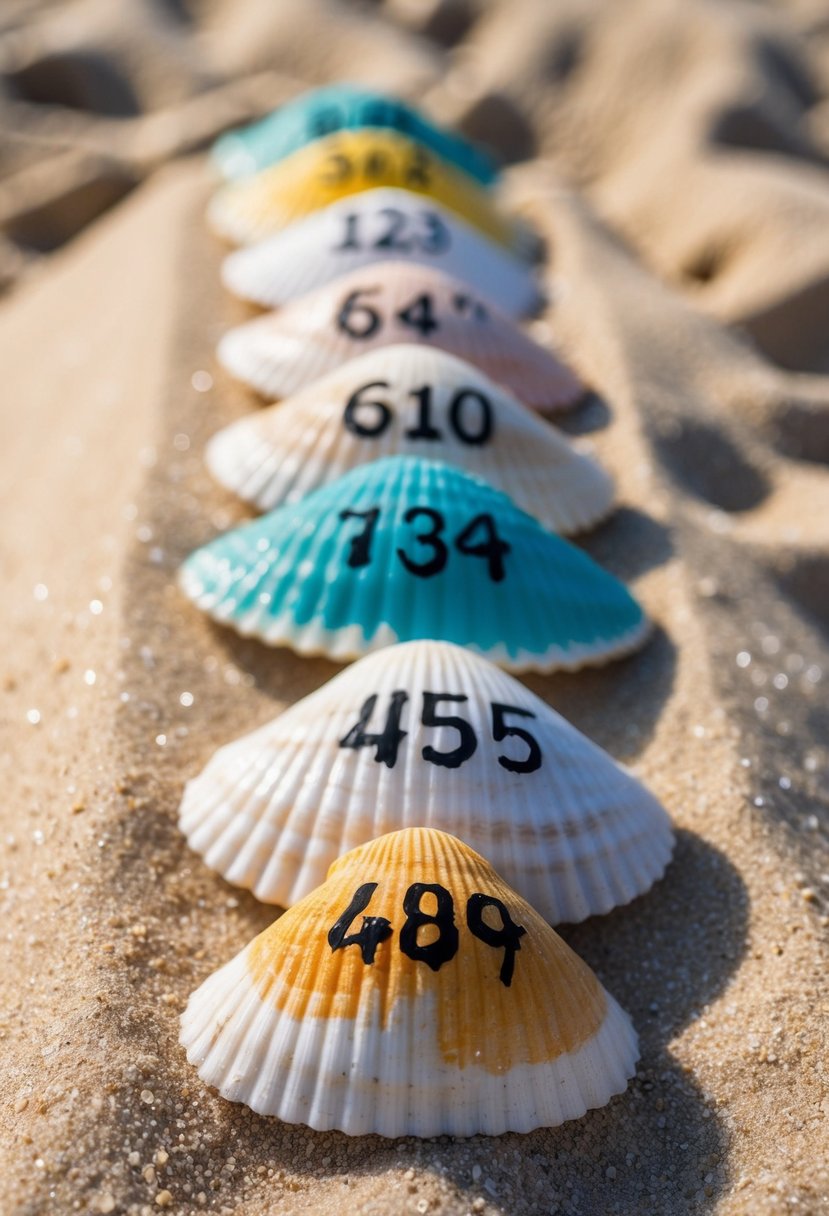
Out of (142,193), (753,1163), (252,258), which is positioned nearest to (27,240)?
(142,193)

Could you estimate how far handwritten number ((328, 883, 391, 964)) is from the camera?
1.39 metres

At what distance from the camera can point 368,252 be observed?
315 centimetres

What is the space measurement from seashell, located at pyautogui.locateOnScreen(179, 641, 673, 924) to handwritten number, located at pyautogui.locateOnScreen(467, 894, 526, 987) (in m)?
0.18

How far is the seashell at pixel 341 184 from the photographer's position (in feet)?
11.6

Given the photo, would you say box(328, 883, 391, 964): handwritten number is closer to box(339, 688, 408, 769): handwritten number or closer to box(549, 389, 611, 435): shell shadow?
box(339, 688, 408, 769): handwritten number

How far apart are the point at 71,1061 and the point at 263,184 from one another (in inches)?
115

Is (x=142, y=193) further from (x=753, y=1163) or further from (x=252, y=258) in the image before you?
(x=753, y=1163)

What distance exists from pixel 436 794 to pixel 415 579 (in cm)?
56

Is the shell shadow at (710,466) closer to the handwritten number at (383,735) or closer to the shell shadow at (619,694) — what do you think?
the shell shadow at (619,694)

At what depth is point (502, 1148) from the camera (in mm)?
1357

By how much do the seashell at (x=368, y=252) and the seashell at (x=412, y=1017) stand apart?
2.06 metres

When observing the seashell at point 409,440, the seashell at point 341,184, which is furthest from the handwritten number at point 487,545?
the seashell at point 341,184

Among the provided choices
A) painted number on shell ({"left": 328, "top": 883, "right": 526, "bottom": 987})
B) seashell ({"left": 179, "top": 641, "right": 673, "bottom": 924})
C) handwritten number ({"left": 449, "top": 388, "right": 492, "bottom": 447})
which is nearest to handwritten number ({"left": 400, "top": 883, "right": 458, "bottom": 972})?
painted number on shell ({"left": 328, "top": 883, "right": 526, "bottom": 987})

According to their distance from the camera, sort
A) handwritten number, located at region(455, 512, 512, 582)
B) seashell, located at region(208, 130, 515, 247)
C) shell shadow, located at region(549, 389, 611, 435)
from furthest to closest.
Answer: seashell, located at region(208, 130, 515, 247) < shell shadow, located at region(549, 389, 611, 435) < handwritten number, located at region(455, 512, 512, 582)
